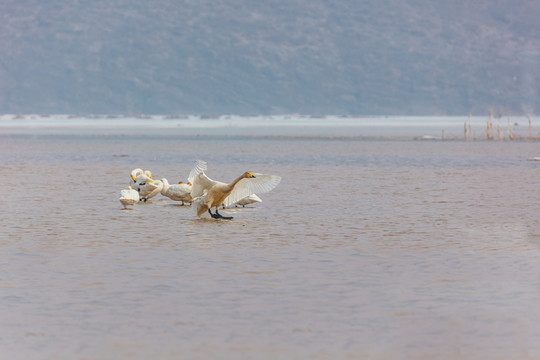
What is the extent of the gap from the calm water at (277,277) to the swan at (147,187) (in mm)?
369

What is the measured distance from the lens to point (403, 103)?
19700cm

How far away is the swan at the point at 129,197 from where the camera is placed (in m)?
20.6

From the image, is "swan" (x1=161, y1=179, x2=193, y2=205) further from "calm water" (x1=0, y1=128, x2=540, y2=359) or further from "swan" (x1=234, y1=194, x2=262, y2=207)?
"swan" (x1=234, y1=194, x2=262, y2=207)

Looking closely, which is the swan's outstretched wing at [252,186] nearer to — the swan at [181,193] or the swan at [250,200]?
the swan at [250,200]

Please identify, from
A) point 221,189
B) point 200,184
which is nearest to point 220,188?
point 221,189

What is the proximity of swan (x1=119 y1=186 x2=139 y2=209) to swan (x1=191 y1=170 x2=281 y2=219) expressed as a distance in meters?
2.19

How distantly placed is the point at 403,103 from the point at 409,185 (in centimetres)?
17096

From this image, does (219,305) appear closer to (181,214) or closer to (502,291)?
(502,291)

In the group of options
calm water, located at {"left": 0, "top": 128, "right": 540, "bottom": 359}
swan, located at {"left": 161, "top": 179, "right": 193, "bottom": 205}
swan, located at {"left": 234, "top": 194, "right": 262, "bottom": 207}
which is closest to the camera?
calm water, located at {"left": 0, "top": 128, "right": 540, "bottom": 359}

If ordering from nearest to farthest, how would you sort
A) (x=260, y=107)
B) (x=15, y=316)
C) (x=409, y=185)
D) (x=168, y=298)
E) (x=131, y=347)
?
(x=131, y=347) < (x=15, y=316) < (x=168, y=298) < (x=409, y=185) < (x=260, y=107)

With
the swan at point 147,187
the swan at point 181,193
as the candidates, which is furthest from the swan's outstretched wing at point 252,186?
the swan at point 147,187

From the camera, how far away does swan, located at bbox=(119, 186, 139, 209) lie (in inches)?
812

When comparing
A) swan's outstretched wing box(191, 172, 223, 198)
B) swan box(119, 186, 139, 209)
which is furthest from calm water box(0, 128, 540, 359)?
swan's outstretched wing box(191, 172, 223, 198)

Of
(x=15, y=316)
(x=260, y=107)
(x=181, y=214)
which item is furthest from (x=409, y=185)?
(x=260, y=107)
